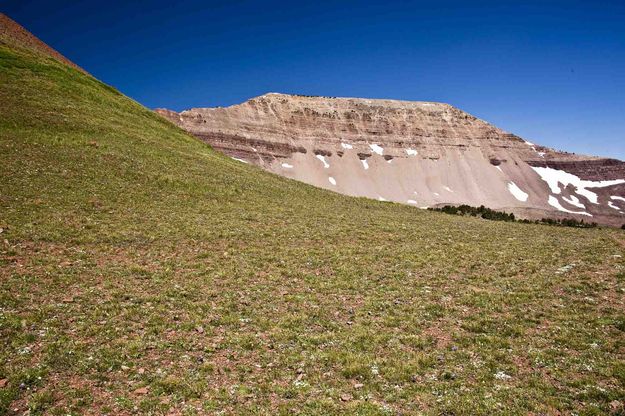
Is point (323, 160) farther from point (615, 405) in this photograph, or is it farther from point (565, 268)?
point (615, 405)

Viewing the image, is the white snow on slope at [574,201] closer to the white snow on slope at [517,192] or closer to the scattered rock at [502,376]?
the white snow on slope at [517,192]

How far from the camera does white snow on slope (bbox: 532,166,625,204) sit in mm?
180163

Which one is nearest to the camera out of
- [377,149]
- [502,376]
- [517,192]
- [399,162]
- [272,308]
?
[502,376]

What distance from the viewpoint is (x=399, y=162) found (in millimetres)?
188125

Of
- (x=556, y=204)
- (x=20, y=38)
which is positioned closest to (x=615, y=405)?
(x=20, y=38)

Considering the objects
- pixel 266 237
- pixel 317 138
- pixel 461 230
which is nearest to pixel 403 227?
pixel 461 230

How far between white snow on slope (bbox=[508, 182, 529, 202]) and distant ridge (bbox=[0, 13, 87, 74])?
178m

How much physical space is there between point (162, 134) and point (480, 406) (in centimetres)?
5637

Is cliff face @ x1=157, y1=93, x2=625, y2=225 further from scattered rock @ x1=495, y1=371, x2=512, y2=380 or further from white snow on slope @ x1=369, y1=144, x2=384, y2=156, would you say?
scattered rock @ x1=495, y1=371, x2=512, y2=380

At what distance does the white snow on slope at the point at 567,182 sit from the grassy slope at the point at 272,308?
582ft

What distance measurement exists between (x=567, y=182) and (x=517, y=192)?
28.7 meters

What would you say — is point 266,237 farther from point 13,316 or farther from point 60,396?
point 60,396

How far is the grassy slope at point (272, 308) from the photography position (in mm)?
10484

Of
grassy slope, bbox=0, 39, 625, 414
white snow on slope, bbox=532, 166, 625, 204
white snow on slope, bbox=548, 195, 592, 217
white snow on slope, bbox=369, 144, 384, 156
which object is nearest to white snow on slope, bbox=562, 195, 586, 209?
white snow on slope, bbox=548, 195, 592, 217
